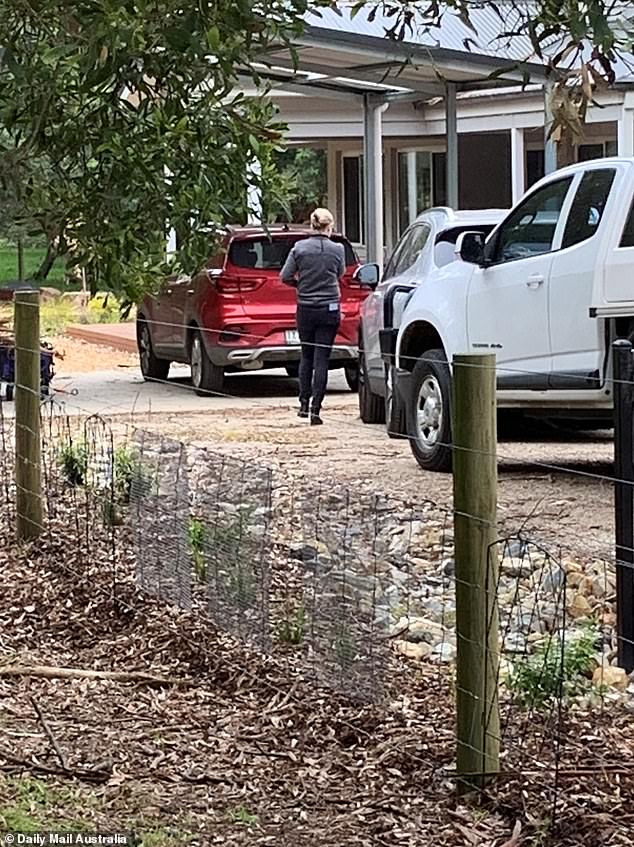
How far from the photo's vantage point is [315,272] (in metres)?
14.4

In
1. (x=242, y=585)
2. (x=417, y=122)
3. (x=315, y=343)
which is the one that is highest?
(x=417, y=122)

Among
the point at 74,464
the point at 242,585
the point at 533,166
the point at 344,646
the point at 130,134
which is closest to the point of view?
the point at 130,134

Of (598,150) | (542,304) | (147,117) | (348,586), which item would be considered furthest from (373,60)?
(147,117)

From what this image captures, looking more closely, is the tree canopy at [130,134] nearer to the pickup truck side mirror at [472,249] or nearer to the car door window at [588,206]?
the car door window at [588,206]

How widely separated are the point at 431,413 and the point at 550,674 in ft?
20.4

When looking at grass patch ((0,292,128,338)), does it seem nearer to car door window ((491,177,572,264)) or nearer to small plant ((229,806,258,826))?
car door window ((491,177,572,264))

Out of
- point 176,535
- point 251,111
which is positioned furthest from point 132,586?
point 251,111

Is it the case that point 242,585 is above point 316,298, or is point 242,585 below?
below

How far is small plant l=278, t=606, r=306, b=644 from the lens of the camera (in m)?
→ 5.96

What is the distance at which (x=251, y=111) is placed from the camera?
167 inches

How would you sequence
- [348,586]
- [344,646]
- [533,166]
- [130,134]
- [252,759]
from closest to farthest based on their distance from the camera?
[130,134]
[252,759]
[344,646]
[348,586]
[533,166]

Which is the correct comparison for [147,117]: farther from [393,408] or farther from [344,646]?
[393,408]

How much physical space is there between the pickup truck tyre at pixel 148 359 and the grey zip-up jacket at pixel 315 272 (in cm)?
456

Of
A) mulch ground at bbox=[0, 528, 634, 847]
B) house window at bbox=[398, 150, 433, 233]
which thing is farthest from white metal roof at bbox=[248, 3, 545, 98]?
mulch ground at bbox=[0, 528, 634, 847]
